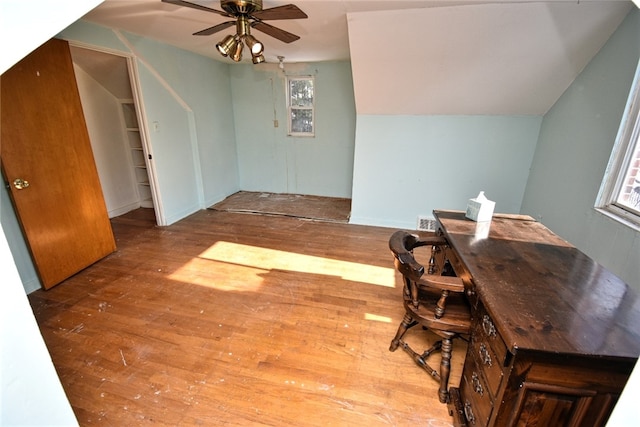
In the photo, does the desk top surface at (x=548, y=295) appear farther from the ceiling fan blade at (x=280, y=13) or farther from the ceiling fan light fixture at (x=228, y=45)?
the ceiling fan light fixture at (x=228, y=45)

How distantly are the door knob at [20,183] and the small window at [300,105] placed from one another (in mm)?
3595

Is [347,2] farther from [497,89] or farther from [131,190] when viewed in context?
[131,190]

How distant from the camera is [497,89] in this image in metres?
2.94

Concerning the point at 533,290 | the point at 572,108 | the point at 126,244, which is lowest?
the point at 126,244

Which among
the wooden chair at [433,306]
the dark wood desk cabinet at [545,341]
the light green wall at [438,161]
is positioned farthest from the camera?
the light green wall at [438,161]

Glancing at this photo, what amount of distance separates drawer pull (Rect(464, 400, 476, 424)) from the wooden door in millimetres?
3167

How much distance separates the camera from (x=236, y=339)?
Result: 1.91 metres

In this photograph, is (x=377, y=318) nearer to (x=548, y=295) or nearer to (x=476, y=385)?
(x=476, y=385)

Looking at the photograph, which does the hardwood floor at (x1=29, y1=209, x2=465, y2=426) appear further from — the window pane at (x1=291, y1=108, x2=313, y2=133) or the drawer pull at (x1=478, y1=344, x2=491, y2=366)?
the window pane at (x1=291, y1=108, x2=313, y2=133)

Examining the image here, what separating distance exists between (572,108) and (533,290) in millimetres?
2539

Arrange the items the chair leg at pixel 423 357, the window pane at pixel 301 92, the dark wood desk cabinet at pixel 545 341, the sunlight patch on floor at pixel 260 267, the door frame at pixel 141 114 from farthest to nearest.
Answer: the window pane at pixel 301 92 → the door frame at pixel 141 114 → the sunlight patch on floor at pixel 260 267 → the chair leg at pixel 423 357 → the dark wood desk cabinet at pixel 545 341

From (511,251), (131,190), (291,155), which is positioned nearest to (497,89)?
(511,251)

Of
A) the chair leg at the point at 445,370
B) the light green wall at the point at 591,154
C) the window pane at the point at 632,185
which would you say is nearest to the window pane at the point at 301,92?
the light green wall at the point at 591,154

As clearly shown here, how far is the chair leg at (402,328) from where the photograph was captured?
1709 millimetres
